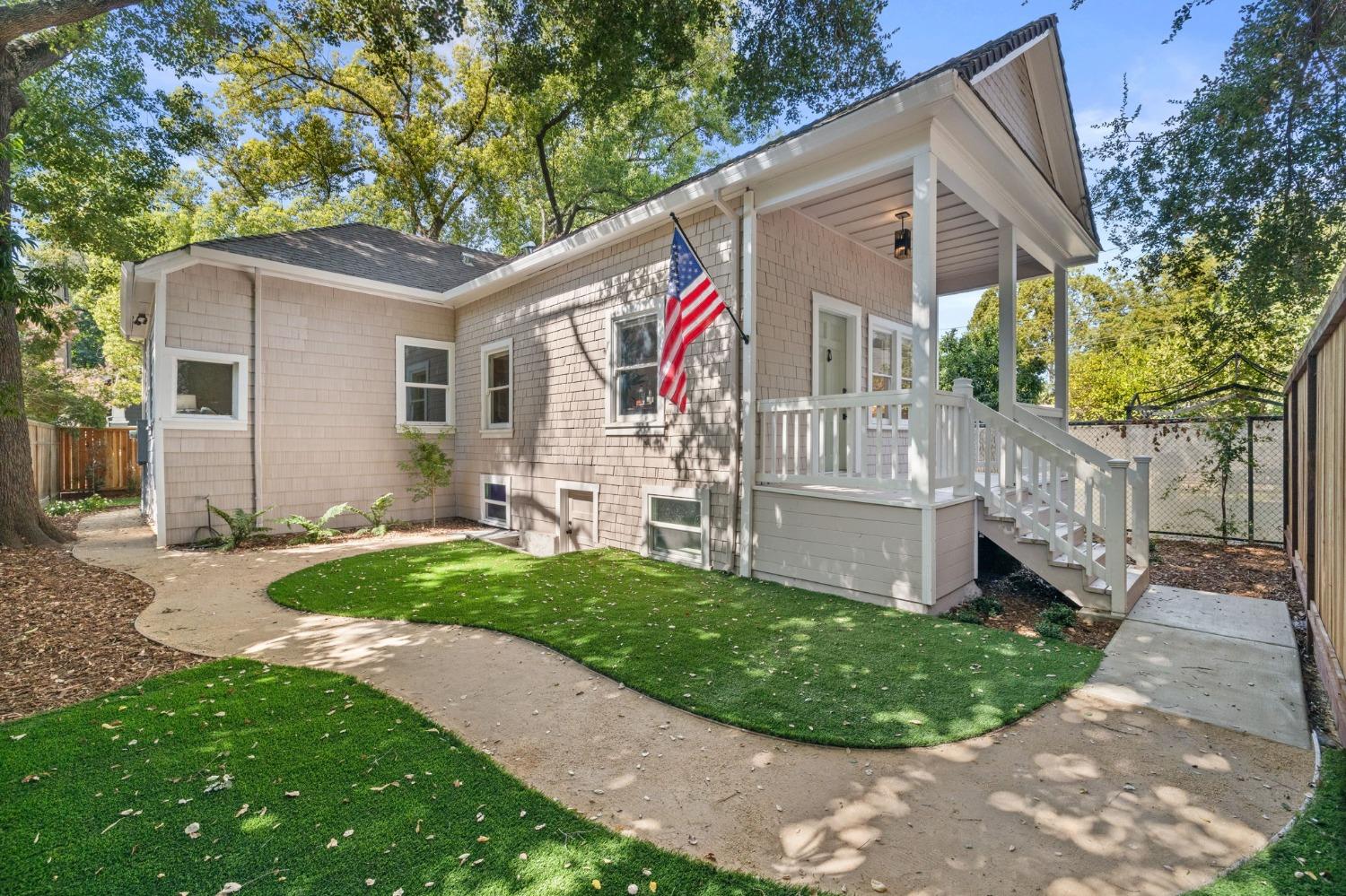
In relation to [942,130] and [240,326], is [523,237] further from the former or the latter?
[942,130]

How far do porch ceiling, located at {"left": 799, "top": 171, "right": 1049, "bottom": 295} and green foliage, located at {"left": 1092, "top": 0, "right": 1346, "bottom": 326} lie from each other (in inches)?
72.6

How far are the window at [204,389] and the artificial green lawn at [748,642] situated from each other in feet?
10.9

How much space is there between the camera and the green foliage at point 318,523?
8.02 metres

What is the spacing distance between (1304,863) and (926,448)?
10.0 feet

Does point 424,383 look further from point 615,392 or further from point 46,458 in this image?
point 46,458

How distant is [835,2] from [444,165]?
14.4 metres

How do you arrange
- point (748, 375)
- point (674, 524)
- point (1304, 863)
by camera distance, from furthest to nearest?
point (674, 524)
point (748, 375)
point (1304, 863)

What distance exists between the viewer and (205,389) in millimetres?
7957

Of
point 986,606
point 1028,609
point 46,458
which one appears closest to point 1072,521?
point 1028,609

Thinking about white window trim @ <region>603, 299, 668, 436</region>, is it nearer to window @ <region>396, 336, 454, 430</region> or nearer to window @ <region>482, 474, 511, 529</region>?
window @ <region>482, 474, 511, 529</region>

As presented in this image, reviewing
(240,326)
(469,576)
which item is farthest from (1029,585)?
(240,326)

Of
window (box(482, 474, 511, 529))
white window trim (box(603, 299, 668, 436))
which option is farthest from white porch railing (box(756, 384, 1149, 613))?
window (box(482, 474, 511, 529))

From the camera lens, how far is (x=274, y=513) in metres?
8.44

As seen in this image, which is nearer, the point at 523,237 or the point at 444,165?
the point at 444,165
